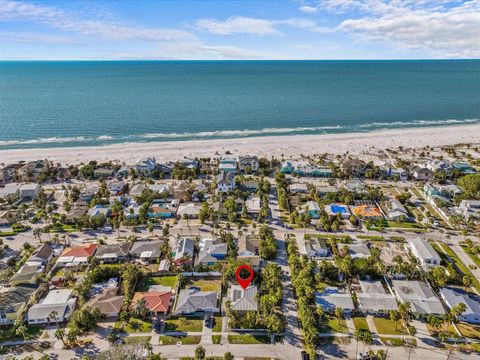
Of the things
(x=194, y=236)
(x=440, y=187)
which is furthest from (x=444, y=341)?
(x=440, y=187)

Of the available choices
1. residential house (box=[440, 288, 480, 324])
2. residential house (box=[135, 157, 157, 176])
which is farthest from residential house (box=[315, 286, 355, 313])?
residential house (box=[135, 157, 157, 176])

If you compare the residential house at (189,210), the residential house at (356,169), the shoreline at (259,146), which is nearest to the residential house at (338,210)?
the residential house at (356,169)

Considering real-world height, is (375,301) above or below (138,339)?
above

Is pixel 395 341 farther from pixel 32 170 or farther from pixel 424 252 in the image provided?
pixel 32 170

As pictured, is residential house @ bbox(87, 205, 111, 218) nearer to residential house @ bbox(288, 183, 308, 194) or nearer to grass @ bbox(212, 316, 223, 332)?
grass @ bbox(212, 316, 223, 332)

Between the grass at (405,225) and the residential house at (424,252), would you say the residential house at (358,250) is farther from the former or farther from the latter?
the grass at (405,225)

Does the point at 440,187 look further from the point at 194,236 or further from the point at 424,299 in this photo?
the point at 194,236

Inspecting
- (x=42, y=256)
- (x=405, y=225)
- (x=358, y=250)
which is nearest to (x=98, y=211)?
(x=42, y=256)
